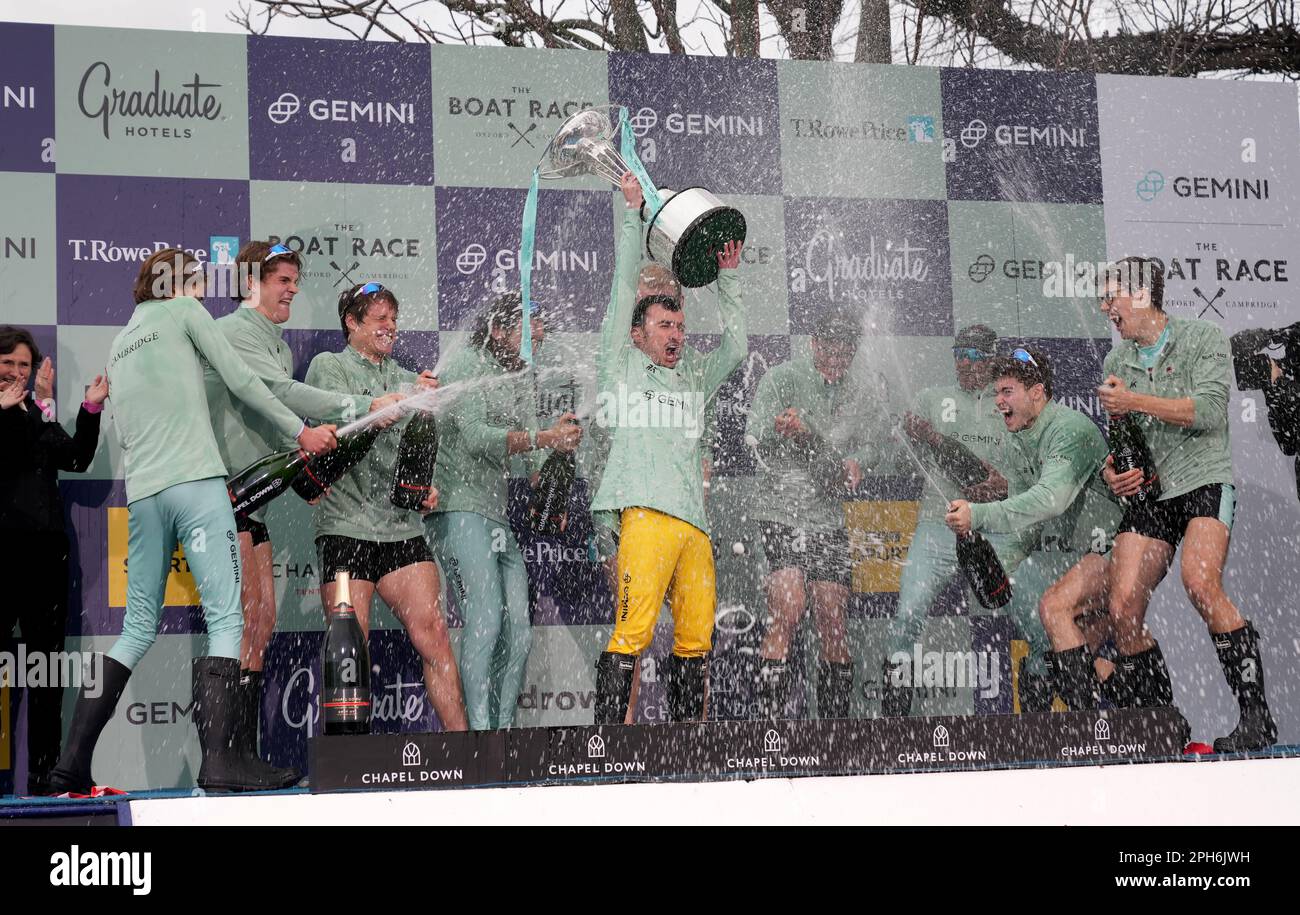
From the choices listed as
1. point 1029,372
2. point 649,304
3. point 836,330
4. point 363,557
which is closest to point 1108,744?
point 1029,372

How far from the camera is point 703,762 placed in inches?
186

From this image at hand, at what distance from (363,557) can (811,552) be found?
1.83 meters

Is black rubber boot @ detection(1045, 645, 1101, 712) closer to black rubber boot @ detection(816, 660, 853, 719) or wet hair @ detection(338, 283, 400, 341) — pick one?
black rubber boot @ detection(816, 660, 853, 719)

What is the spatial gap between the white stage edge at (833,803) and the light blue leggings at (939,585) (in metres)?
1.76

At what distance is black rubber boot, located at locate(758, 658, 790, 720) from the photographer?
6039mm

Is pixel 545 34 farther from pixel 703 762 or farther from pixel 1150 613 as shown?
pixel 703 762

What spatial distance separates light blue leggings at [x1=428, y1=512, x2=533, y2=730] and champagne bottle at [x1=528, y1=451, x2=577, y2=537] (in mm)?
169

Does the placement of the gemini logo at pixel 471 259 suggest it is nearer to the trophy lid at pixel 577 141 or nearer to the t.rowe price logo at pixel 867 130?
the trophy lid at pixel 577 141

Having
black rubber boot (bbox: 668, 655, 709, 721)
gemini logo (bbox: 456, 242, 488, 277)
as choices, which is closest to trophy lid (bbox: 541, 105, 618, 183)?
gemini logo (bbox: 456, 242, 488, 277)

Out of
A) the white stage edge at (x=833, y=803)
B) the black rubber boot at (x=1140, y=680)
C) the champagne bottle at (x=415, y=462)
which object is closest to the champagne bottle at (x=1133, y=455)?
the black rubber boot at (x=1140, y=680)

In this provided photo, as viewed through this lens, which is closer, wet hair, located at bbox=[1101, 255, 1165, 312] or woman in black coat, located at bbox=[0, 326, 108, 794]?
woman in black coat, located at bbox=[0, 326, 108, 794]

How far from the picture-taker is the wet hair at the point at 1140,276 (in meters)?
6.31

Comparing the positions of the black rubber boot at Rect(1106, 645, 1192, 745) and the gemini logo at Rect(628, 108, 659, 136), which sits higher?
the gemini logo at Rect(628, 108, 659, 136)
